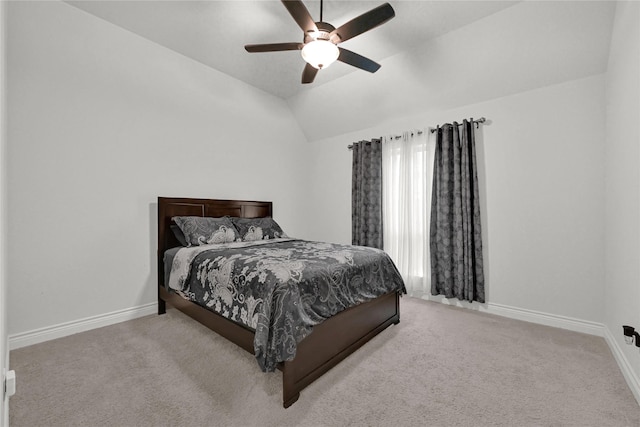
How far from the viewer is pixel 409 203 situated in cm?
364

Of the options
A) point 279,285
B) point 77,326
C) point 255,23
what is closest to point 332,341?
point 279,285

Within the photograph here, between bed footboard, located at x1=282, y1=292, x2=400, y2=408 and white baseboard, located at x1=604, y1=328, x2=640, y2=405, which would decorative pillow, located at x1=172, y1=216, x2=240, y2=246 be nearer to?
bed footboard, located at x1=282, y1=292, x2=400, y2=408

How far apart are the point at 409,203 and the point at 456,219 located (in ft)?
2.16

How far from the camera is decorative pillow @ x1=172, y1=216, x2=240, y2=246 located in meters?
2.91

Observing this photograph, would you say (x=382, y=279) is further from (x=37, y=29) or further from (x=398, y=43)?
(x=37, y=29)

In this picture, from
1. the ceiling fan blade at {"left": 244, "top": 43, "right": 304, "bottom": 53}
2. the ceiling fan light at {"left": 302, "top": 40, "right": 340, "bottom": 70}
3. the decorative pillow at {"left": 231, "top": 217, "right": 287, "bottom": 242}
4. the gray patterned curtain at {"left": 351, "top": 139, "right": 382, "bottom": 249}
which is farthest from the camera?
the gray patterned curtain at {"left": 351, "top": 139, "right": 382, "bottom": 249}

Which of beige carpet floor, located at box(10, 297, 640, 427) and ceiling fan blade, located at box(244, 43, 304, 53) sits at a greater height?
ceiling fan blade, located at box(244, 43, 304, 53)

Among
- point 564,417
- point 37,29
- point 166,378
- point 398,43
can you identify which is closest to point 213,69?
point 37,29

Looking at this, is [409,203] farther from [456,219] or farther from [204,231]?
[204,231]

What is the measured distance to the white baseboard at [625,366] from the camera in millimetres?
1653

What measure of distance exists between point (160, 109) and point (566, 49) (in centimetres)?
408

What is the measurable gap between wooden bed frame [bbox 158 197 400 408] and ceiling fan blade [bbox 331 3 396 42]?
6.73ft

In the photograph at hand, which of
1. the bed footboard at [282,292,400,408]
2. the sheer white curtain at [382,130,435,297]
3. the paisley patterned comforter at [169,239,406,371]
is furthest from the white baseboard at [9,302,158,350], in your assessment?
the sheer white curtain at [382,130,435,297]

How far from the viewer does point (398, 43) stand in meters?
2.87
